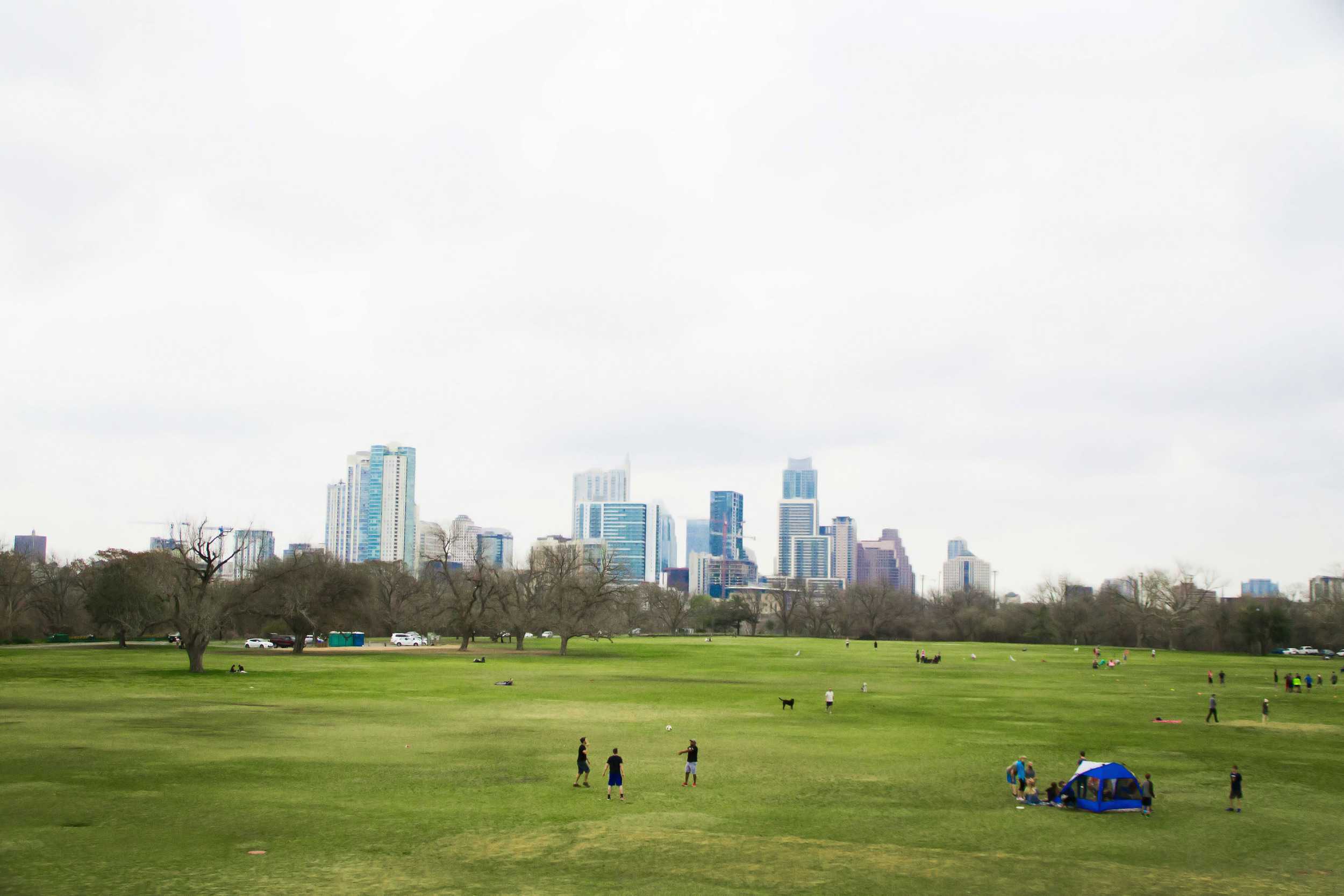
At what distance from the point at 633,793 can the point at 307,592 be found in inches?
3221

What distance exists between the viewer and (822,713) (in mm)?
53031

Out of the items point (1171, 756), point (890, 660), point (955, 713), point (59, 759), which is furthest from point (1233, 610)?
point (59, 759)

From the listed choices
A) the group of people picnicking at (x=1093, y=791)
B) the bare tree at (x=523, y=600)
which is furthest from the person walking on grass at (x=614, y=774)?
the bare tree at (x=523, y=600)

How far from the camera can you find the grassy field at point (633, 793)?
22.0 metres

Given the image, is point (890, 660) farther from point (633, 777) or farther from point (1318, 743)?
point (633, 777)

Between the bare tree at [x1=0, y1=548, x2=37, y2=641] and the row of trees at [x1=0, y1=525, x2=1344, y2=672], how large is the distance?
18cm

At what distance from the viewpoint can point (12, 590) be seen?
111812 millimetres

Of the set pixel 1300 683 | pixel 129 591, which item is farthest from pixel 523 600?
pixel 1300 683

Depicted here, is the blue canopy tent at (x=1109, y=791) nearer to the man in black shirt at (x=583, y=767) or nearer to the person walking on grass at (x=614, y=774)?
the person walking on grass at (x=614, y=774)

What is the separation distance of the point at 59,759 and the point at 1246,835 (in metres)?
36.7

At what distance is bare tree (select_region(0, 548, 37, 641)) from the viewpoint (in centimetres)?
11000

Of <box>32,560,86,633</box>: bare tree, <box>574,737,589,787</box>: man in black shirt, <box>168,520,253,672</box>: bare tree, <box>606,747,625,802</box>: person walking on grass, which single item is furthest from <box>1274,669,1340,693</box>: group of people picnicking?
<box>32,560,86,633</box>: bare tree

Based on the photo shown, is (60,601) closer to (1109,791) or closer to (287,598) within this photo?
(287,598)

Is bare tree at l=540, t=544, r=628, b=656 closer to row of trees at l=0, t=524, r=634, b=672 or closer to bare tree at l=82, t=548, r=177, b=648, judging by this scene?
row of trees at l=0, t=524, r=634, b=672
